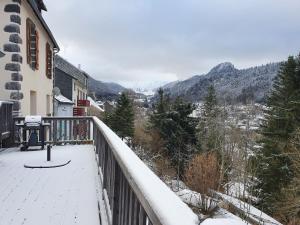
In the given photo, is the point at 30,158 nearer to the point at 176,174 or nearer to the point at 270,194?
the point at 270,194

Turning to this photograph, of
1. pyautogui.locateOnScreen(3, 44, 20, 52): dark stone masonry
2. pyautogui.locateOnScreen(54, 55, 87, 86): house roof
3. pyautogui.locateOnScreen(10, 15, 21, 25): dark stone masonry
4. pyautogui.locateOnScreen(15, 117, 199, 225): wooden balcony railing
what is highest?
pyautogui.locateOnScreen(54, 55, 87, 86): house roof

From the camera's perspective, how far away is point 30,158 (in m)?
7.81

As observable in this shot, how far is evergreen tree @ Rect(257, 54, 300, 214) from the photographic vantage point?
21.5 metres

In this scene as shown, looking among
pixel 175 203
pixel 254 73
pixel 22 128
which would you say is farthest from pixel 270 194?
pixel 254 73

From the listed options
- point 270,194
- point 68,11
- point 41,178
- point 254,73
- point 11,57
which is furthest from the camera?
point 254,73

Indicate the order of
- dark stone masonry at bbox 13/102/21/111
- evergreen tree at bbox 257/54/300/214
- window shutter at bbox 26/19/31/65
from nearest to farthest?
dark stone masonry at bbox 13/102/21/111
window shutter at bbox 26/19/31/65
evergreen tree at bbox 257/54/300/214

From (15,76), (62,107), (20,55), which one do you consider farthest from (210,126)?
(15,76)

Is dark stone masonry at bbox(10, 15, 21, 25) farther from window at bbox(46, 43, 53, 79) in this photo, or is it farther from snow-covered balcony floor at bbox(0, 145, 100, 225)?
window at bbox(46, 43, 53, 79)

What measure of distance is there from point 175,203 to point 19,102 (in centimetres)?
897

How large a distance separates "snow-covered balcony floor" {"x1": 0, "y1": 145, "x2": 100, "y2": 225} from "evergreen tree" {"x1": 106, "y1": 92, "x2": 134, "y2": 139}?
31.0m

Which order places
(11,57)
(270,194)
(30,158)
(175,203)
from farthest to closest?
1. (270,194)
2. (11,57)
3. (30,158)
4. (175,203)

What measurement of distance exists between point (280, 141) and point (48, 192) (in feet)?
66.4

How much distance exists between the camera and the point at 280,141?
2288cm

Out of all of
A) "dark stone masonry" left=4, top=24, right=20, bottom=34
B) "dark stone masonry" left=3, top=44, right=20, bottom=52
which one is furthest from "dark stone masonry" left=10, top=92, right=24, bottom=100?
"dark stone masonry" left=4, top=24, right=20, bottom=34
